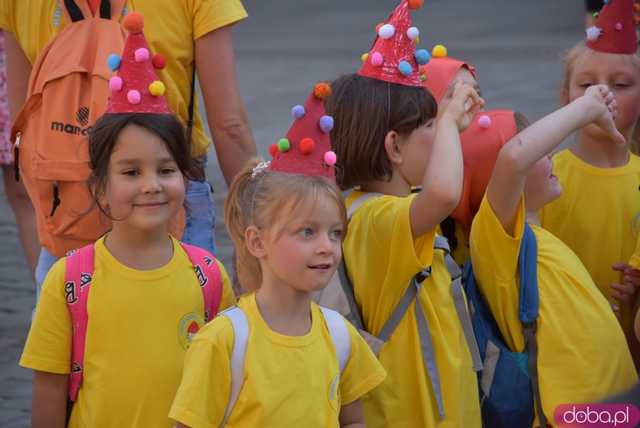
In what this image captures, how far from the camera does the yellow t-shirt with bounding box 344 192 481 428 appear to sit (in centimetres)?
361

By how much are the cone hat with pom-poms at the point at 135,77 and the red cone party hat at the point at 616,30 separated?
1.66m

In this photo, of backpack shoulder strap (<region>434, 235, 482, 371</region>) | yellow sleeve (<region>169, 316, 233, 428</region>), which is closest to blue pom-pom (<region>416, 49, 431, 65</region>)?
backpack shoulder strap (<region>434, 235, 482, 371</region>)

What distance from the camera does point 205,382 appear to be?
3.15m

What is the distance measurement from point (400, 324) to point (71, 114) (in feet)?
3.71

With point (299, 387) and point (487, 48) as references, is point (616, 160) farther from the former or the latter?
point (487, 48)

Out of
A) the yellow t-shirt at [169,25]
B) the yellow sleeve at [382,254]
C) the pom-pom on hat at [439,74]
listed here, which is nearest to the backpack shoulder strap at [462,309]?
the yellow sleeve at [382,254]

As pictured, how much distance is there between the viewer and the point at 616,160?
448 cm

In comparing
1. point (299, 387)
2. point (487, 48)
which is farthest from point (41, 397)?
point (487, 48)

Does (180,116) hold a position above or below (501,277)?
above

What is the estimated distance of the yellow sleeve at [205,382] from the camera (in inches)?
124

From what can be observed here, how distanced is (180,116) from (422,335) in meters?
1.01

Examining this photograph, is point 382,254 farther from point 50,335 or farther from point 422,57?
point 50,335

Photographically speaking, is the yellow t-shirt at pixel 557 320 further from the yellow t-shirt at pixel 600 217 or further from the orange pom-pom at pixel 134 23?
the orange pom-pom at pixel 134 23

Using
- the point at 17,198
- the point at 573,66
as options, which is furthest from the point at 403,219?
the point at 17,198
